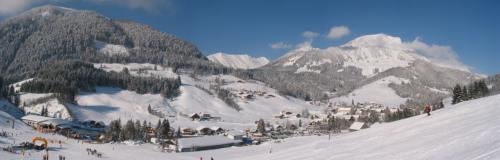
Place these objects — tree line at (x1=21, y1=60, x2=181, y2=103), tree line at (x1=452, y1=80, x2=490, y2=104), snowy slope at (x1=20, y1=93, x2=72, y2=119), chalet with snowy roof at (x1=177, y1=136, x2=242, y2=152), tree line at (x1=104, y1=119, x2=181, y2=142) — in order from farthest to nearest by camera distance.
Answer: tree line at (x1=21, y1=60, x2=181, y2=103) < snowy slope at (x1=20, y1=93, x2=72, y2=119) < tree line at (x1=104, y1=119, x2=181, y2=142) < tree line at (x1=452, y1=80, x2=490, y2=104) < chalet with snowy roof at (x1=177, y1=136, x2=242, y2=152)

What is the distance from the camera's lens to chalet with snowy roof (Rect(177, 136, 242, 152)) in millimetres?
86062

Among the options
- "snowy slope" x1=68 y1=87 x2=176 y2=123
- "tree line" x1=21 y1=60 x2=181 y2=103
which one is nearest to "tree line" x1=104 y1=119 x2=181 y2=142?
"snowy slope" x1=68 y1=87 x2=176 y2=123

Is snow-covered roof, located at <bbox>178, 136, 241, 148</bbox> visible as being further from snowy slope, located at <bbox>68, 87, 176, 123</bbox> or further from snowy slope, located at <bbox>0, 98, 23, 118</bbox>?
snowy slope, located at <bbox>0, 98, 23, 118</bbox>

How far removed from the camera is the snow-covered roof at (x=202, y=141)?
87.6 metres

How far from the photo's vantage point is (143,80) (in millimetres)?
189500

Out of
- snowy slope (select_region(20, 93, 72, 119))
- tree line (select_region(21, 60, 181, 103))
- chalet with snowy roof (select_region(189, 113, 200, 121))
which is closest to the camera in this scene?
snowy slope (select_region(20, 93, 72, 119))

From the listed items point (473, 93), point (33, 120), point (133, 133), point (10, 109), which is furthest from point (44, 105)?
point (473, 93)

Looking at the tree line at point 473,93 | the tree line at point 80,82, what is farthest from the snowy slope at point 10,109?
the tree line at point 473,93

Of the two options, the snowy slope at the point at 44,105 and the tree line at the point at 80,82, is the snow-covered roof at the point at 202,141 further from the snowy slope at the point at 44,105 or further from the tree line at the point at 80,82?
the tree line at the point at 80,82

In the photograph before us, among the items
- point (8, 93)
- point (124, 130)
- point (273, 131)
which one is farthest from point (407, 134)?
point (8, 93)

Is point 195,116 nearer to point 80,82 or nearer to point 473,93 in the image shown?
point 80,82

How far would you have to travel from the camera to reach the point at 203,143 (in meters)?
90.8

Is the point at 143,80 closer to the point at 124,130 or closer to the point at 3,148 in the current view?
the point at 124,130

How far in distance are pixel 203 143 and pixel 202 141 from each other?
6.32ft
